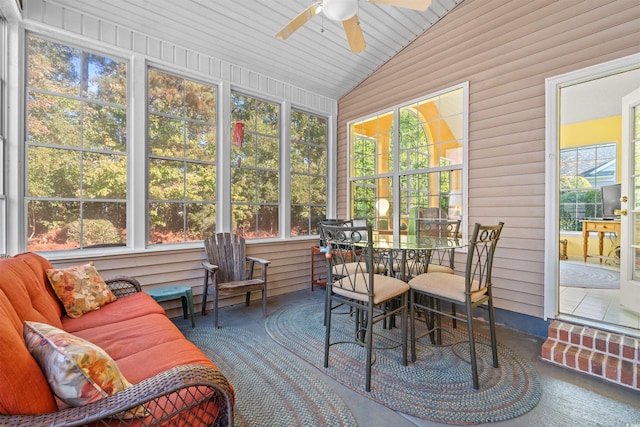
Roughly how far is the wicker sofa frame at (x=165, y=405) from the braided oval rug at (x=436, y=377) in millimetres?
1154

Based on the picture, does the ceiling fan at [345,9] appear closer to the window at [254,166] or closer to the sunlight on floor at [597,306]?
the window at [254,166]

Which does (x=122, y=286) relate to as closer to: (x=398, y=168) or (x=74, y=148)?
(x=74, y=148)

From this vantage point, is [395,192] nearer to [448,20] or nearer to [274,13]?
[448,20]

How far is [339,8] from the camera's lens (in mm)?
2057

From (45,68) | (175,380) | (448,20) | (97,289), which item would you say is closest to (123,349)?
(175,380)

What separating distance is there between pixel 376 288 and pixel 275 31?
3.17 meters

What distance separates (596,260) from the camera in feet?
18.7

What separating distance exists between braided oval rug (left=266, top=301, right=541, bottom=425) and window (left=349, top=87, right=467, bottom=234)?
1644 millimetres

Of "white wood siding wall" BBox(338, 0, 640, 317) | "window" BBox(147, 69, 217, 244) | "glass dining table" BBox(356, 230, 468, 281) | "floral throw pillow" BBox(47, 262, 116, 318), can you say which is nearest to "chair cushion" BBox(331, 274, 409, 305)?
"glass dining table" BBox(356, 230, 468, 281)

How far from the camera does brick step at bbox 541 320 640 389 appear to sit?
2104 mm

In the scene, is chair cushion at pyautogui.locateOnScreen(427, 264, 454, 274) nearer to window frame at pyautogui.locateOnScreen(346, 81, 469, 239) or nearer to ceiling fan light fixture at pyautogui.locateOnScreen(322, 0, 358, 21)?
window frame at pyautogui.locateOnScreen(346, 81, 469, 239)

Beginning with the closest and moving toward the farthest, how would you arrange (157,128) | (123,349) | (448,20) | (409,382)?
(123,349)
(409,382)
(157,128)
(448,20)

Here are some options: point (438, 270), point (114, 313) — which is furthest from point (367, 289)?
point (114, 313)

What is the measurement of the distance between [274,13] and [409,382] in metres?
3.77
